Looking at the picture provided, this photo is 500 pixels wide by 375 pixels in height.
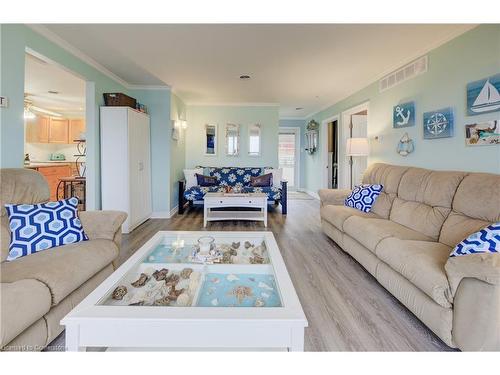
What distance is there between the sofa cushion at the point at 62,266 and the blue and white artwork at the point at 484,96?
3298 mm

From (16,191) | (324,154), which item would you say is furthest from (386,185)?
(324,154)

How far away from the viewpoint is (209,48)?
336 cm

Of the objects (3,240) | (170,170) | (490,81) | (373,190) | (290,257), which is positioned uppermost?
(490,81)

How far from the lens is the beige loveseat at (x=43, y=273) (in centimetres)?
135

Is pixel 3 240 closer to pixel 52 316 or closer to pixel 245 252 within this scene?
pixel 52 316

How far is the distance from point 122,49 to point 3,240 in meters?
2.45

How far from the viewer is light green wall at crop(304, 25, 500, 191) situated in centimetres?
254

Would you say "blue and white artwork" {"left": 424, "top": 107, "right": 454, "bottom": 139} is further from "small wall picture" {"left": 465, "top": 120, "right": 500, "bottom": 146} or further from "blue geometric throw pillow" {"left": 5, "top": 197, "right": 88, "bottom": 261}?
"blue geometric throw pillow" {"left": 5, "top": 197, "right": 88, "bottom": 261}

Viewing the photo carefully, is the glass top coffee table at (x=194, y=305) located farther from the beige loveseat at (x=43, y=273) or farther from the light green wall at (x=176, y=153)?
the light green wall at (x=176, y=153)

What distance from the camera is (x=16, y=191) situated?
2.15 meters

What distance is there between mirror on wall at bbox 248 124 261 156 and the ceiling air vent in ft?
9.67

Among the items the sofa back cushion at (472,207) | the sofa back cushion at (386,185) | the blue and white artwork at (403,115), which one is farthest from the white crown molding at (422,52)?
the sofa back cushion at (472,207)

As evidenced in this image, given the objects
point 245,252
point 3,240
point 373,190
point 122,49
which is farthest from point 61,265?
point 373,190

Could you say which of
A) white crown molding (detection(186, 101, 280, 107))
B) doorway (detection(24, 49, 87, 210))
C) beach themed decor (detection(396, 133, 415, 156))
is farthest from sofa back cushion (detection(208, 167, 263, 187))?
beach themed decor (detection(396, 133, 415, 156))
